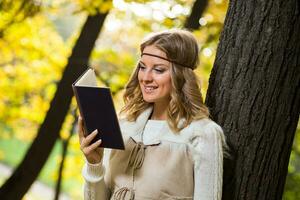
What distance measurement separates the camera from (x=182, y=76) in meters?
2.62

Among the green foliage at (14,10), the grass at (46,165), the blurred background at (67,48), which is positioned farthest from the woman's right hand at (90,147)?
the grass at (46,165)

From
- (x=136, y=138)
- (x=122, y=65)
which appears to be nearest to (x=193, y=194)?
(x=136, y=138)

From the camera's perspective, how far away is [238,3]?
2697mm

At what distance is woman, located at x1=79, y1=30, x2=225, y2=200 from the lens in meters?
2.49

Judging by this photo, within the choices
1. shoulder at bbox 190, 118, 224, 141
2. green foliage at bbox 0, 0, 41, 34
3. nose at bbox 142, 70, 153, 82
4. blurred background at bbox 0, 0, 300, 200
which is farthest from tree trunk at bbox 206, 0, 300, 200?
green foliage at bbox 0, 0, 41, 34

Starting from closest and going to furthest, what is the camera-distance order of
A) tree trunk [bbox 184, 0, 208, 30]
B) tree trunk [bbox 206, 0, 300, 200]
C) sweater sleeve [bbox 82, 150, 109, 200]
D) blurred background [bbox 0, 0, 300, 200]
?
tree trunk [bbox 206, 0, 300, 200] < sweater sleeve [bbox 82, 150, 109, 200] < tree trunk [bbox 184, 0, 208, 30] < blurred background [bbox 0, 0, 300, 200]

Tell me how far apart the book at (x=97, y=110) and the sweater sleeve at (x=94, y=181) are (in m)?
0.18

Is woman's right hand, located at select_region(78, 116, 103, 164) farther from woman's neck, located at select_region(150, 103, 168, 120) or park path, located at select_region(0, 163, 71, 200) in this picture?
park path, located at select_region(0, 163, 71, 200)

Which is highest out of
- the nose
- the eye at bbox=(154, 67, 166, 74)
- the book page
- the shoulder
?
the eye at bbox=(154, 67, 166, 74)

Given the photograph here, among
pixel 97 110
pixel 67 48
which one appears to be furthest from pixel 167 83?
pixel 67 48

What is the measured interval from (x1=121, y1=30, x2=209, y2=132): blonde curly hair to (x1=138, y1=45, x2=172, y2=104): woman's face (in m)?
0.02

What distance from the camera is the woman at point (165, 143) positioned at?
2.49 metres

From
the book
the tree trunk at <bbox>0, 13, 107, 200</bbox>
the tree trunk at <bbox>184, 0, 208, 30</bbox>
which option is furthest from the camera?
the tree trunk at <bbox>184, 0, 208, 30</bbox>

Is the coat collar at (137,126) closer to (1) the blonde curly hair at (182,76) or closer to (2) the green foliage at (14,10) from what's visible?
(1) the blonde curly hair at (182,76)
